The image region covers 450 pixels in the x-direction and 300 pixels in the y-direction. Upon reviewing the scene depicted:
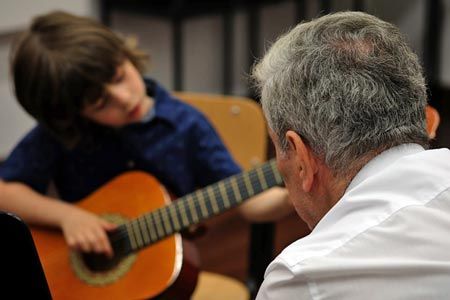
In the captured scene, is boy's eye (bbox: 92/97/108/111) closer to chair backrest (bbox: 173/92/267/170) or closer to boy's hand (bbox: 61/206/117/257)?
boy's hand (bbox: 61/206/117/257)

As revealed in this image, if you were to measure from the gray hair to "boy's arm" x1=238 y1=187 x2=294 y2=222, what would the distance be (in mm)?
687

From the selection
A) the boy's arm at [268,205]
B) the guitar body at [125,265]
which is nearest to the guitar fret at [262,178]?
the boy's arm at [268,205]

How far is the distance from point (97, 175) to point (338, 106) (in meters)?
0.98

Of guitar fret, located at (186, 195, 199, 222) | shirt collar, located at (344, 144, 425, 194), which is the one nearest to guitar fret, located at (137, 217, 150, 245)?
guitar fret, located at (186, 195, 199, 222)

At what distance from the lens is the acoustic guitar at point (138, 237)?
61.2 inches

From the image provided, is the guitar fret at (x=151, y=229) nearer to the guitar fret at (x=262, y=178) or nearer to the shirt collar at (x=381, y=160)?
the guitar fret at (x=262, y=178)

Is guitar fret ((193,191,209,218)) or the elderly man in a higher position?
the elderly man

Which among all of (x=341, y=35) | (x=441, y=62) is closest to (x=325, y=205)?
(x=341, y=35)

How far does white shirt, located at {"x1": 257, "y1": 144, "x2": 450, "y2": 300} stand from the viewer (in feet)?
2.81

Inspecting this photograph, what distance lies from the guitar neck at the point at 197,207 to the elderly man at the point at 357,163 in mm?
507

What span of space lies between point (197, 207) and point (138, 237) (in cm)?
15

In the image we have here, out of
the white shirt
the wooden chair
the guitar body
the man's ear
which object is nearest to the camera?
the white shirt

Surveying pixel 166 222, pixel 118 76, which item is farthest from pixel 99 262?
pixel 118 76

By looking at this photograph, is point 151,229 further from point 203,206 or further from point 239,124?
point 239,124
